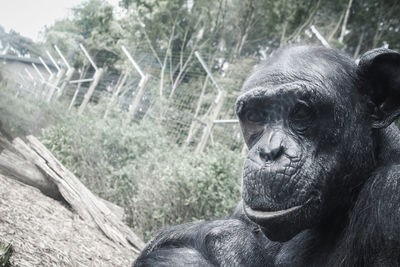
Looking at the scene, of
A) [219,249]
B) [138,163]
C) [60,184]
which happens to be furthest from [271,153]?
[138,163]

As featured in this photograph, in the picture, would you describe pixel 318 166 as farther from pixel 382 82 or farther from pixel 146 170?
pixel 146 170

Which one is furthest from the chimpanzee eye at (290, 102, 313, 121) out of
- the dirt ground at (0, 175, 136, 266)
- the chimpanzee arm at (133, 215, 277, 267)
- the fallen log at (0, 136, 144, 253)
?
the fallen log at (0, 136, 144, 253)

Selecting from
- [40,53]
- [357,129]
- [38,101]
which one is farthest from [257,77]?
[40,53]

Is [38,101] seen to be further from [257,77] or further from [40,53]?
[257,77]

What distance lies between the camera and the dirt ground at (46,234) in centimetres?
203

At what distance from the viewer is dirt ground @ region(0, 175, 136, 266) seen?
2033 mm

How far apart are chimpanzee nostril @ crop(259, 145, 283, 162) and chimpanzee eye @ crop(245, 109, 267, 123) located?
Answer: 0.74ft

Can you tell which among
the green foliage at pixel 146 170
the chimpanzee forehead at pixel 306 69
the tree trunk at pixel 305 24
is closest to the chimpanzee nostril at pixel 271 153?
the chimpanzee forehead at pixel 306 69

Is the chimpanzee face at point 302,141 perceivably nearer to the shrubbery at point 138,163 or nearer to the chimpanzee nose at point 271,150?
the chimpanzee nose at point 271,150

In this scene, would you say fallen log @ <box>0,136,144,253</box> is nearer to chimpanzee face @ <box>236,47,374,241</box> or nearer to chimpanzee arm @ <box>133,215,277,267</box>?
chimpanzee arm @ <box>133,215,277,267</box>

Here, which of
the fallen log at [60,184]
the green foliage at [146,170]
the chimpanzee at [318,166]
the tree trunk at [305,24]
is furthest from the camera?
the tree trunk at [305,24]

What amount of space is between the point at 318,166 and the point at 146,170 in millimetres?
4119

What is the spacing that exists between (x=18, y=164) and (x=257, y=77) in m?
3.43

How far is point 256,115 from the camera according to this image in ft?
4.71
